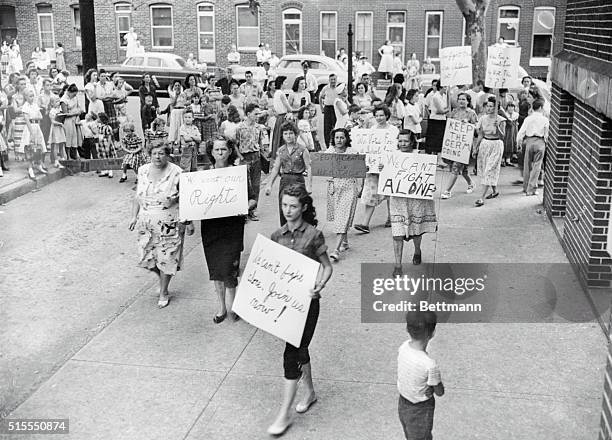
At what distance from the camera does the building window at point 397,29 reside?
3338 cm

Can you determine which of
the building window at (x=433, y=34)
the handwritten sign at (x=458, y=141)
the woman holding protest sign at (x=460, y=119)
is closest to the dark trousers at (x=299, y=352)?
the handwritten sign at (x=458, y=141)

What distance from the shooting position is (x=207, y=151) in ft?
33.3

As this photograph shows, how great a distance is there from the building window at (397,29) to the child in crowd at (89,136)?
20.6 m

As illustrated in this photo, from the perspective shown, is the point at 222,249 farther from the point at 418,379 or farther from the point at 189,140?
the point at 189,140

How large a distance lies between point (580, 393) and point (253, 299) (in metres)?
2.69

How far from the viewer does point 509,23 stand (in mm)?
32781

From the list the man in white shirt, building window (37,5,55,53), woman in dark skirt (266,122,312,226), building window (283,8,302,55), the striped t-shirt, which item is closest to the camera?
the striped t-shirt

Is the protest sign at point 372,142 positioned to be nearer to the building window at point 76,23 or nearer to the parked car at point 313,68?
the parked car at point 313,68

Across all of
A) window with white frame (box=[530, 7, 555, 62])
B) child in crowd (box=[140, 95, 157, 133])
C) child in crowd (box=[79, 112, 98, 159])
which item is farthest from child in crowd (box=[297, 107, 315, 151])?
window with white frame (box=[530, 7, 555, 62])

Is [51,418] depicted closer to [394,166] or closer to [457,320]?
[457,320]

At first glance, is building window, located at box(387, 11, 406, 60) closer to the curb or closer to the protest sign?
the curb

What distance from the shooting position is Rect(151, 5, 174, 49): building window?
3442 cm

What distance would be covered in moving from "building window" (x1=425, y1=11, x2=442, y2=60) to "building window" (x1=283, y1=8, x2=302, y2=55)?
551 cm

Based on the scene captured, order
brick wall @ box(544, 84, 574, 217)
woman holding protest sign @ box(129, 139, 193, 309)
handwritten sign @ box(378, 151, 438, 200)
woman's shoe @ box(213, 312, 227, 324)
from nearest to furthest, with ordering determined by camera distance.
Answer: woman's shoe @ box(213, 312, 227, 324)
woman holding protest sign @ box(129, 139, 193, 309)
handwritten sign @ box(378, 151, 438, 200)
brick wall @ box(544, 84, 574, 217)
